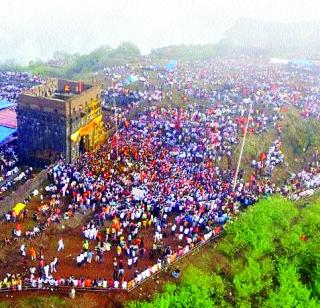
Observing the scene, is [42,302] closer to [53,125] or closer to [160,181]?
[160,181]

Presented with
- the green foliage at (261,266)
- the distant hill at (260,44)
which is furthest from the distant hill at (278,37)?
the green foliage at (261,266)

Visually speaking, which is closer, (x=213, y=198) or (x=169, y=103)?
(x=213, y=198)

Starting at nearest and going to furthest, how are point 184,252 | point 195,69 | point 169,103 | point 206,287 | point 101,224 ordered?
1. point 206,287
2. point 184,252
3. point 101,224
4. point 169,103
5. point 195,69

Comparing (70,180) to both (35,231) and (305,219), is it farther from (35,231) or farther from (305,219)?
(305,219)

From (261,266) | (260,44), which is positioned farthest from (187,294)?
(260,44)

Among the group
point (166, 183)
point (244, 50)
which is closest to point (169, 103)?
point (166, 183)
